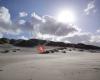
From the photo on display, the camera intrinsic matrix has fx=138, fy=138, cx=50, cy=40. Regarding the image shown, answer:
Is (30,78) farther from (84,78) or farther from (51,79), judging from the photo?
(84,78)

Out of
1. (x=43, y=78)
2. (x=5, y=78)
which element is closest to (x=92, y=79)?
(x=43, y=78)

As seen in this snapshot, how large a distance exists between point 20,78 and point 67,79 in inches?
62.4

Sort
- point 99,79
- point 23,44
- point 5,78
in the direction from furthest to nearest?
point 23,44 < point 5,78 < point 99,79

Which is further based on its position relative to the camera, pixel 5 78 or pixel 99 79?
pixel 5 78

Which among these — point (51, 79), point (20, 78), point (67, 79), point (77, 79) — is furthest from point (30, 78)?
point (77, 79)

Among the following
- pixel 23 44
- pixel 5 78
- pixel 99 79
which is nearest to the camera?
pixel 99 79

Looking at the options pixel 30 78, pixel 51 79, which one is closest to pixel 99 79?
pixel 51 79

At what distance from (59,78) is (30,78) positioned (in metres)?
0.98

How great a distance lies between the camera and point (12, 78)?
471 centimetres

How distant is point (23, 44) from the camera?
44.3 metres

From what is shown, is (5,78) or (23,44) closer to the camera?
(5,78)

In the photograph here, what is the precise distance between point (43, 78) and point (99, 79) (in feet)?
6.02

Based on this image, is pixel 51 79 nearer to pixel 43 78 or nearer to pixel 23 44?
pixel 43 78

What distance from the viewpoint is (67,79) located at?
4504 mm
